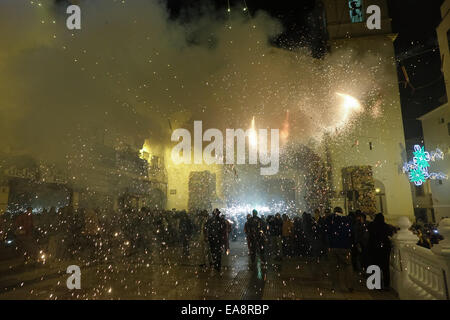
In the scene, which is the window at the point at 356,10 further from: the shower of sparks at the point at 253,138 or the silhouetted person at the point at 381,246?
the silhouetted person at the point at 381,246

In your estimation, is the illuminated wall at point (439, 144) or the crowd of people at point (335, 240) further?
the illuminated wall at point (439, 144)

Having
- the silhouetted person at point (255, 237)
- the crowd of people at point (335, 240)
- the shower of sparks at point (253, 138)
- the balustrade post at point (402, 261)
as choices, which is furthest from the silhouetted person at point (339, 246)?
the shower of sparks at point (253, 138)

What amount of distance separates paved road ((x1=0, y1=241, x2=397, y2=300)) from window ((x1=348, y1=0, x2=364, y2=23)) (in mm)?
14311

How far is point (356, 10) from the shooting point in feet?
51.8

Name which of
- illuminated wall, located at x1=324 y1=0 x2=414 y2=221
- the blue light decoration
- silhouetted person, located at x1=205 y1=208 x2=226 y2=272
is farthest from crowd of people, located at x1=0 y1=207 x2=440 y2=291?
the blue light decoration

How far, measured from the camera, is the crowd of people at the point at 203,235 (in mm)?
5164

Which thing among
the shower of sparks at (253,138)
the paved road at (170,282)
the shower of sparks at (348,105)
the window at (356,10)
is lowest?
the paved road at (170,282)

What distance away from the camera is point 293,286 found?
4.62 metres

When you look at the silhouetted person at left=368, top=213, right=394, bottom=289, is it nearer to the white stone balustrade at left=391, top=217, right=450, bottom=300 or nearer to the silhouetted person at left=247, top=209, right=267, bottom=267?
the white stone balustrade at left=391, top=217, right=450, bottom=300

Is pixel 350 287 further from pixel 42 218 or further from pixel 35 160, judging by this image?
pixel 35 160

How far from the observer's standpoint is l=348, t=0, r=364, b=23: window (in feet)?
51.2

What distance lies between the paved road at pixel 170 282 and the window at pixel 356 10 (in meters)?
14.3

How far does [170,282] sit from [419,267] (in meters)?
3.65
